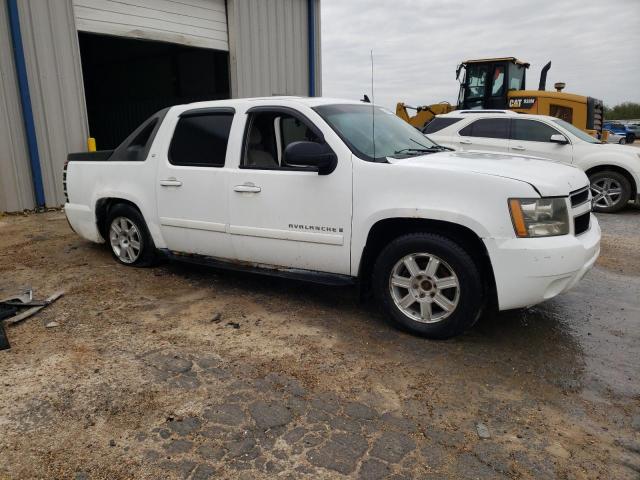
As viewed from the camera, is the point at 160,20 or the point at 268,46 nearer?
the point at 160,20

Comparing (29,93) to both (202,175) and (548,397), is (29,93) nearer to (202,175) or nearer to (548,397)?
(202,175)

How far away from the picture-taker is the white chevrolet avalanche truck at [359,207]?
3.37m

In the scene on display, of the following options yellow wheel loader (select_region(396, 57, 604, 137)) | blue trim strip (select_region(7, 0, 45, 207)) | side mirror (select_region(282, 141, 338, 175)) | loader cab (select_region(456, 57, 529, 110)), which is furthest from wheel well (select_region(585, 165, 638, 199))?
blue trim strip (select_region(7, 0, 45, 207))

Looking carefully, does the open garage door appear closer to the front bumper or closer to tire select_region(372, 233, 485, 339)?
tire select_region(372, 233, 485, 339)

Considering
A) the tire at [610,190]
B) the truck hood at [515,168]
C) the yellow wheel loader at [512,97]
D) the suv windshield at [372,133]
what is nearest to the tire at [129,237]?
the suv windshield at [372,133]

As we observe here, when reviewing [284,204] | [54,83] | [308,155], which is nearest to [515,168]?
[308,155]

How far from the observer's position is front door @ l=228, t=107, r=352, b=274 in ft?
12.9

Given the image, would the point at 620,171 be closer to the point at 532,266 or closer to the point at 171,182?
the point at 532,266

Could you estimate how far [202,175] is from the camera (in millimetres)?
4645

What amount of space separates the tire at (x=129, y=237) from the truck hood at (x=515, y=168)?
2894 millimetres

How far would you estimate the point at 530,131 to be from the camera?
31.4 feet

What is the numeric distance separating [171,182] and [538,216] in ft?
10.8

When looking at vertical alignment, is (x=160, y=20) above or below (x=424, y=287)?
above

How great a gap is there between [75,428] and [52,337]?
1.39 metres
